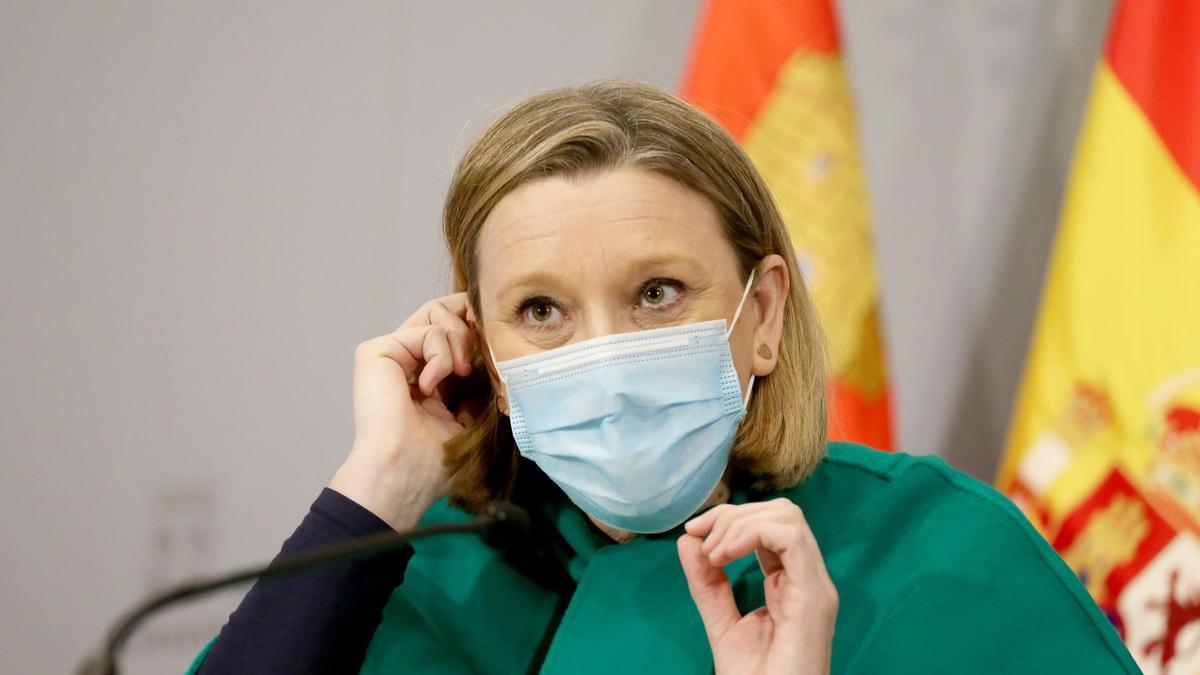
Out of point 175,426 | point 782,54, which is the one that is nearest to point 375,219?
point 175,426

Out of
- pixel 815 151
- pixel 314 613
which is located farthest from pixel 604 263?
pixel 815 151

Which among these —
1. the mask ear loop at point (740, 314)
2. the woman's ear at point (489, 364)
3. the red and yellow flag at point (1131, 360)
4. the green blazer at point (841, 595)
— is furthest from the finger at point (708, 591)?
the red and yellow flag at point (1131, 360)

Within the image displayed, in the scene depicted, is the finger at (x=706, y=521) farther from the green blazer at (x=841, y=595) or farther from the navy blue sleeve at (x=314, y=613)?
the navy blue sleeve at (x=314, y=613)

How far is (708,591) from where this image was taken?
44.2 inches

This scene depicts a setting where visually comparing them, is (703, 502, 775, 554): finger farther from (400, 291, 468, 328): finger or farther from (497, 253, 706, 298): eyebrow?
(400, 291, 468, 328): finger

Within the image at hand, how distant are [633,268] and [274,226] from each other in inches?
51.6

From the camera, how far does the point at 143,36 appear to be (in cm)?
232

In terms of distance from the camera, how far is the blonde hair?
4.41 feet

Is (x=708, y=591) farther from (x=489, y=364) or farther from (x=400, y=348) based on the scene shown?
(x=400, y=348)

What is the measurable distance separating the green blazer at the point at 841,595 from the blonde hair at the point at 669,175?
7 cm

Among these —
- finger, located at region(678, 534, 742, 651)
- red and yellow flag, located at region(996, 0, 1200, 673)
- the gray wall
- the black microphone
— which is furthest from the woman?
the gray wall

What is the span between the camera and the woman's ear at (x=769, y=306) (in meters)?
1.40

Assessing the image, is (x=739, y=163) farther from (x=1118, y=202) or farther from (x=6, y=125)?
(x=6, y=125)

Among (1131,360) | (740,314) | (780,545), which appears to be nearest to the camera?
(780,545)
